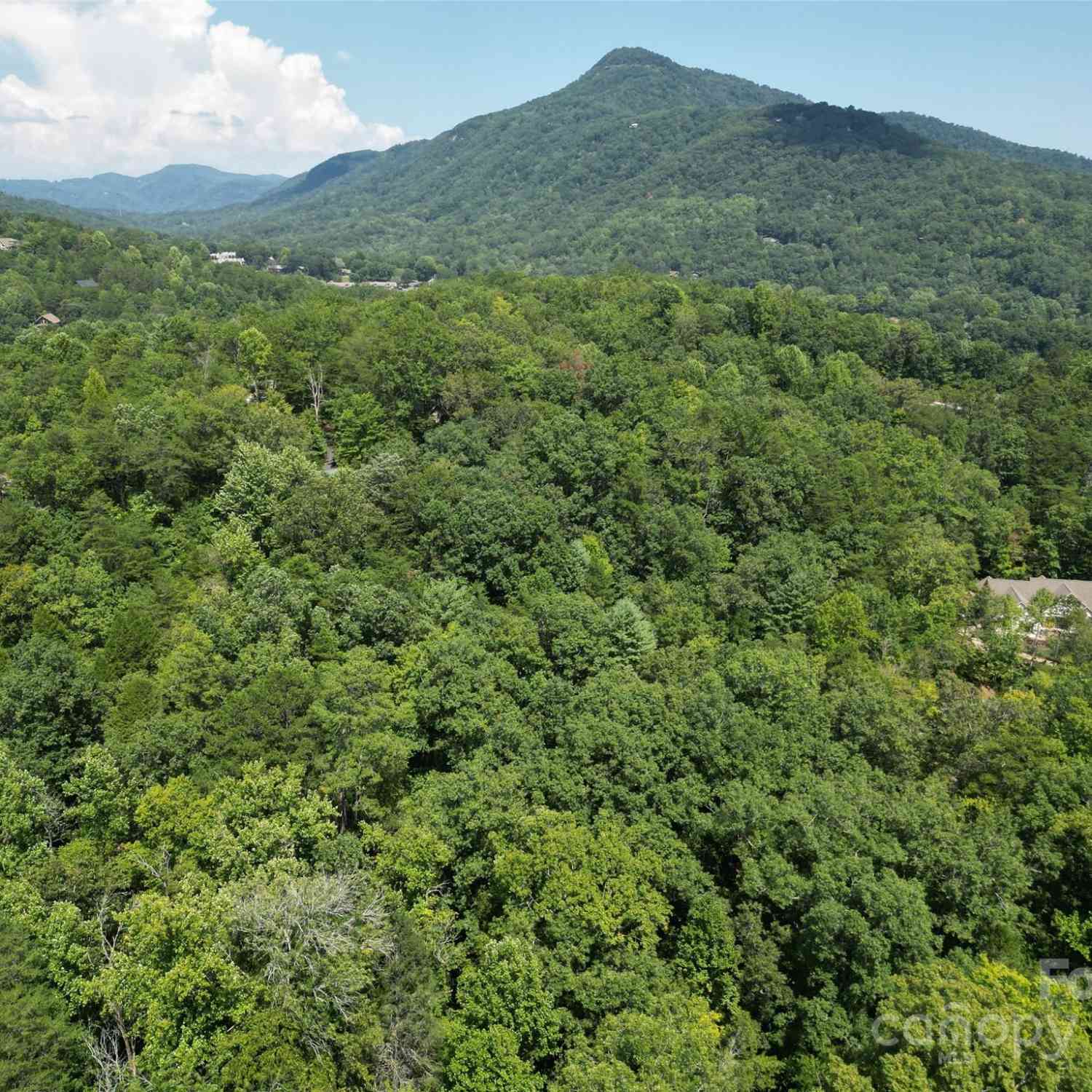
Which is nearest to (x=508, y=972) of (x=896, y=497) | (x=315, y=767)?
(x=315, y=767)

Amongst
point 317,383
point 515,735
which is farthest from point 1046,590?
point 317,383

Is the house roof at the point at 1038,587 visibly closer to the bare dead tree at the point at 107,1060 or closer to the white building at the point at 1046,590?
the white building at the point at 1046,590

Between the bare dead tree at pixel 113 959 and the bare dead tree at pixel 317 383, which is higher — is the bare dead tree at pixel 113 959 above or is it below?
below

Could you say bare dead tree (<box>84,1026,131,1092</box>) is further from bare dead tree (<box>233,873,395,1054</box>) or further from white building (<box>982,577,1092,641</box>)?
white building (<box>982,577,1092,641</box>)

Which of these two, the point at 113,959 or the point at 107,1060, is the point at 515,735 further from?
the point at 107,1060

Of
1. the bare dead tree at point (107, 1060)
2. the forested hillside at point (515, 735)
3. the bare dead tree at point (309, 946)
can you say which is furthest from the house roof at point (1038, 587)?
the bare dead tree at point (107, 1060)
